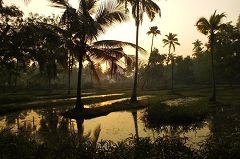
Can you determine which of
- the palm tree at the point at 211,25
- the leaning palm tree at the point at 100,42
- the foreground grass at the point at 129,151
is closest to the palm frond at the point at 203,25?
the palm tree at the point at 211,25

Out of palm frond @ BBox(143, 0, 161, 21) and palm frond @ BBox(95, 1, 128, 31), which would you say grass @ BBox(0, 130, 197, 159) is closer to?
palm frond @ BBox(95, 1, 128, 31)

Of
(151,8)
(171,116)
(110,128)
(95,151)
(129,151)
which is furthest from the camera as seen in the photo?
(151,8)

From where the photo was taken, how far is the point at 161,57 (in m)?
99.9

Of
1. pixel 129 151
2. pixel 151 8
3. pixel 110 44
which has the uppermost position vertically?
pixel 151 8

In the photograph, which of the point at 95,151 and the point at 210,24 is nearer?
the point at 95,151

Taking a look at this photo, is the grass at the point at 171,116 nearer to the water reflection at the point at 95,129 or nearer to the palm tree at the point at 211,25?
the water reflection at the point at 95,129

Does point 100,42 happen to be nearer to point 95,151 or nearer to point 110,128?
point 110,128

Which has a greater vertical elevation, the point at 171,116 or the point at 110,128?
the point at 171,116

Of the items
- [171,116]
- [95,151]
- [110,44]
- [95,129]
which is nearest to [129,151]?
[95,151]

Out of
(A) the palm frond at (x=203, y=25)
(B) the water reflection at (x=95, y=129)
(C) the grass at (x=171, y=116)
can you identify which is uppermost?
(A) the palm frond at (x=203, y=25)

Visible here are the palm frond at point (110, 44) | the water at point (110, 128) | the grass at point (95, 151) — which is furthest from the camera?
the palm frond at point (110, 44)

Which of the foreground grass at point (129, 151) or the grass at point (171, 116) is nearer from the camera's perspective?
the foreground grass at point (129, 151)

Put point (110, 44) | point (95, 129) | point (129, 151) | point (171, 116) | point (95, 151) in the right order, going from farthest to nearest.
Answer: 1. point (110, 44)
2. point (171, 116)
3. point (95, 129)
4. point (95, 151)
5. point (129, 151)

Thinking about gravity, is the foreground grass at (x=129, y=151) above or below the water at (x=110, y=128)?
Answer: above
